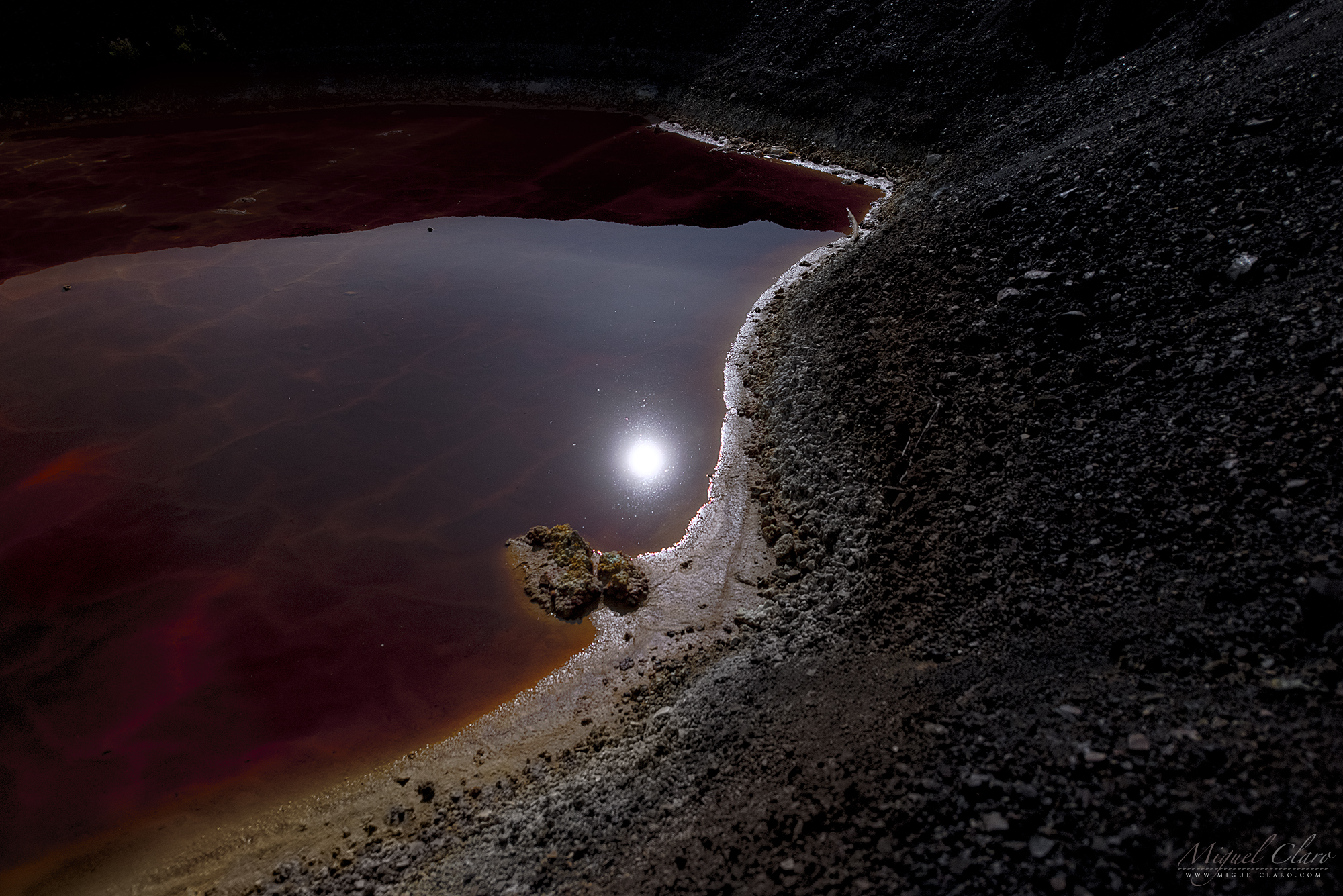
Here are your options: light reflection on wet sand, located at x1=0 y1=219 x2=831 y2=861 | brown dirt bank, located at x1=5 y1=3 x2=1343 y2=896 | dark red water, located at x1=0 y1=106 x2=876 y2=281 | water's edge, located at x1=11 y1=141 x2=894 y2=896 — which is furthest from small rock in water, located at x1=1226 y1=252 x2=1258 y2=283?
dark red water, located at x1=0 y1=106 x2=876 y2=281

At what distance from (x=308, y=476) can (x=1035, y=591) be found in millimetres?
Answer: 7948

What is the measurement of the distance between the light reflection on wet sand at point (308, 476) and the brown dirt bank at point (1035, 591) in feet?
4.38

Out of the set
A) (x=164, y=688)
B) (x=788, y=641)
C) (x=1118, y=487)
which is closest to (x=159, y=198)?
(x=164, y=688)

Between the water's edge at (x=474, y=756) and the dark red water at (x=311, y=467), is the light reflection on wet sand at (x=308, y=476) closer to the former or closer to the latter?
the dark red water at (x=311, y=467)

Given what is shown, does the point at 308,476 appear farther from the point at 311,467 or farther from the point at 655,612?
the point at 655,612

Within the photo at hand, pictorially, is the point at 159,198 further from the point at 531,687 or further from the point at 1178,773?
the point at 1178,773

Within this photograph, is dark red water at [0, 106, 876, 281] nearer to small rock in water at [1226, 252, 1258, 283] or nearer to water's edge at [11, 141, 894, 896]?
small rock in water at [1226, 252, 1258, 283]

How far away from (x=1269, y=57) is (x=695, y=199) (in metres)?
10.1

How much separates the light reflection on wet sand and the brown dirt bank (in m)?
1.33

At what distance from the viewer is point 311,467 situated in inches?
340

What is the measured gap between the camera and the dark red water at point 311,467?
6.14 metres

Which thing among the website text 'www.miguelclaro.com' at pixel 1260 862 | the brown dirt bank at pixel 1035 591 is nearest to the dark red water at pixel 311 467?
the brown dirt bank at pixel 1035 591

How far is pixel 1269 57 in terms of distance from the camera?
28.3ft

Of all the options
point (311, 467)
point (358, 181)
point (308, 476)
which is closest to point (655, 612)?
point (308, 476)
